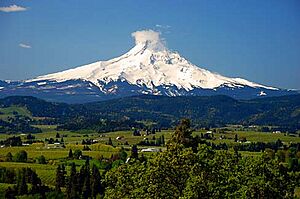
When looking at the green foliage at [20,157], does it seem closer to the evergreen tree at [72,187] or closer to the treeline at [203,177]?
the evergreen tree at [72,187]

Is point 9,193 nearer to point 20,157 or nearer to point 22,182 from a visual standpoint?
point 22,182

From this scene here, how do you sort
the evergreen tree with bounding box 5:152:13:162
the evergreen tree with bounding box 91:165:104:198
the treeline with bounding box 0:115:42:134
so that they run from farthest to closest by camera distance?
the treeline with bounding box 0:115:42:134 < the evergreen tree with bounding box 5:152:13:162 < the evergreen tree with bounding box 91:165:104:198

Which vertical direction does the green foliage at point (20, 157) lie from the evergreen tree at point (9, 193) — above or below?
above

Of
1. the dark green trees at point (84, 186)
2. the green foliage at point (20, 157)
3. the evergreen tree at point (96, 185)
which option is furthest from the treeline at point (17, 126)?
the evergreen tree at point (96, 185)

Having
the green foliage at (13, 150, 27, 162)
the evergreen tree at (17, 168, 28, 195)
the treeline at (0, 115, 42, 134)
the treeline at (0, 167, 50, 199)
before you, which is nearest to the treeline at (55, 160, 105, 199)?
Result: the treeline at (0, 167, 50, 199)

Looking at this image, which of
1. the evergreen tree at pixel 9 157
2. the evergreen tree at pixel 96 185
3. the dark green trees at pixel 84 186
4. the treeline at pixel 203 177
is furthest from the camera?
the evergreen tree at pixel 9 157

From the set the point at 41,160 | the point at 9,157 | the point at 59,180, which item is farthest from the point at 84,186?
the point at 9,157

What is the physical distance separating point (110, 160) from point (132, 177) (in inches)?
2493

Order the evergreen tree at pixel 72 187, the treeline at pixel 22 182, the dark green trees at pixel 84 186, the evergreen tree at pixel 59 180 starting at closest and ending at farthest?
the evergreen tree at pixel 72 187, the dark green trees at pixel 84 186, the treeline at pixel 22 182, the evergreen tree at pixel 59 180

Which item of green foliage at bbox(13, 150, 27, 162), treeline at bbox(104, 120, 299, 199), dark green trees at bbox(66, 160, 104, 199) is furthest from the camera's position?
green foliage at bbox(13, 150, 27, 162)

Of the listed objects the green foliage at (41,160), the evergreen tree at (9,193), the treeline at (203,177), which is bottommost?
the evergreen tree at (9,193)

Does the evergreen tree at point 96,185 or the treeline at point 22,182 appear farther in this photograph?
the treeline at point 22,182

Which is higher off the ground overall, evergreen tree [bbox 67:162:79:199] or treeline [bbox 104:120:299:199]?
treeline [bbox 104:120:299:199]

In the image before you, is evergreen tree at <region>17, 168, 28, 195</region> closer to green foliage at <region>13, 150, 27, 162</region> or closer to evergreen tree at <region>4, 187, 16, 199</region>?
evergreen tree at <region>4, 187, 16, 199</region>
